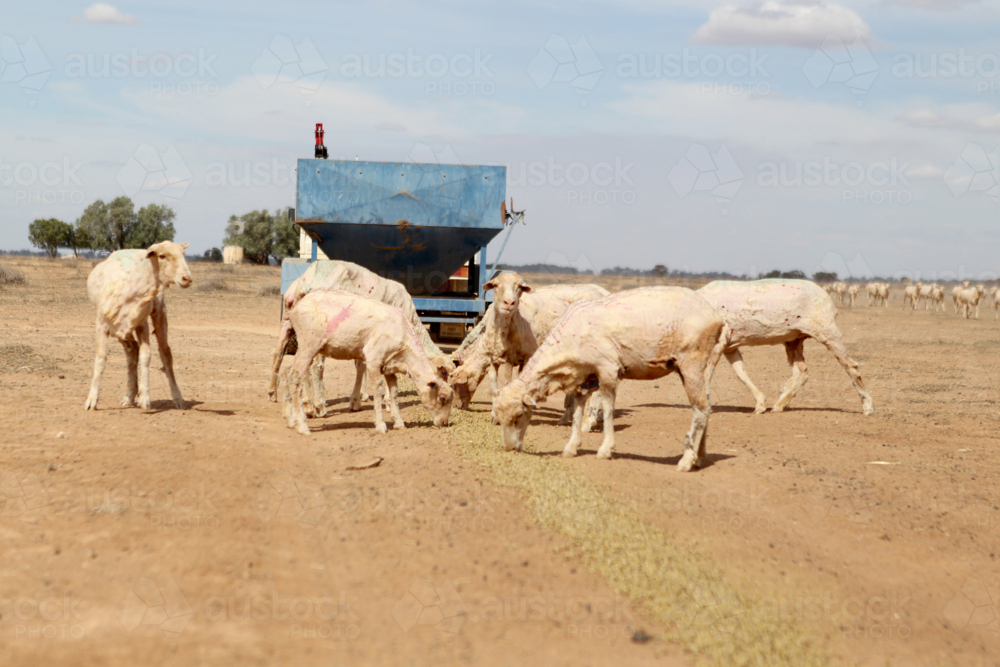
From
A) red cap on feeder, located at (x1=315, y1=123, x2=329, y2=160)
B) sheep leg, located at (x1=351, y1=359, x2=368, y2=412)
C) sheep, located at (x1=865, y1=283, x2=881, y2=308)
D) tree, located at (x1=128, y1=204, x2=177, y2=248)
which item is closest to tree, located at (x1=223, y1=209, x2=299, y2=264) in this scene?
tree, located at (x1=128, y1=204, x2=177, y2=248)

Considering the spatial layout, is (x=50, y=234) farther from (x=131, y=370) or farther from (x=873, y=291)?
(x=131, y=370)

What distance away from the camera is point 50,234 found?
8262cm

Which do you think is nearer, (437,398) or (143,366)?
(437,398)

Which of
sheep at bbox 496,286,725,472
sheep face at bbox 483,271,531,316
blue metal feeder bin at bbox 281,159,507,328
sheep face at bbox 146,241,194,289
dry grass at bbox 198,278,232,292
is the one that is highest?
blue metal feeder bin at bbox 281,159,507,328

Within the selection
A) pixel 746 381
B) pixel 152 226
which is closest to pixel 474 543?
pixel 746 381

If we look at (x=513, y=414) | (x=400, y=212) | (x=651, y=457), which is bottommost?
(x=651, y=457)

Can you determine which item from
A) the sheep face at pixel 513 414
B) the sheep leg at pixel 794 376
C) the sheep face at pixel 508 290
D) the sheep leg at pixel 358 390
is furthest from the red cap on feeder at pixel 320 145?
the sheep face at pixel 513 414

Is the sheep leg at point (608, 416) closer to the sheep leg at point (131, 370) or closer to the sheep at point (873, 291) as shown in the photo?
the sheep leg at point (131, 370)

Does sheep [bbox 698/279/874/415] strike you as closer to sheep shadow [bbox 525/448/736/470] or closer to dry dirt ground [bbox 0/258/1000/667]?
dry dirt ground [bbox 0/258/1000/667]

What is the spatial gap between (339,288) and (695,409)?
230 inches

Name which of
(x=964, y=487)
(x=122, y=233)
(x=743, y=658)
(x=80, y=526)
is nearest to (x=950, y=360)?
(x=964, y=487)

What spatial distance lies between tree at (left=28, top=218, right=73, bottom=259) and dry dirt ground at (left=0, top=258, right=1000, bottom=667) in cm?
8017

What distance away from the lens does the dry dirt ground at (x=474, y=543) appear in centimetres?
512

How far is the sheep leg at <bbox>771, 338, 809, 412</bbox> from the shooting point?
13.5 metres
